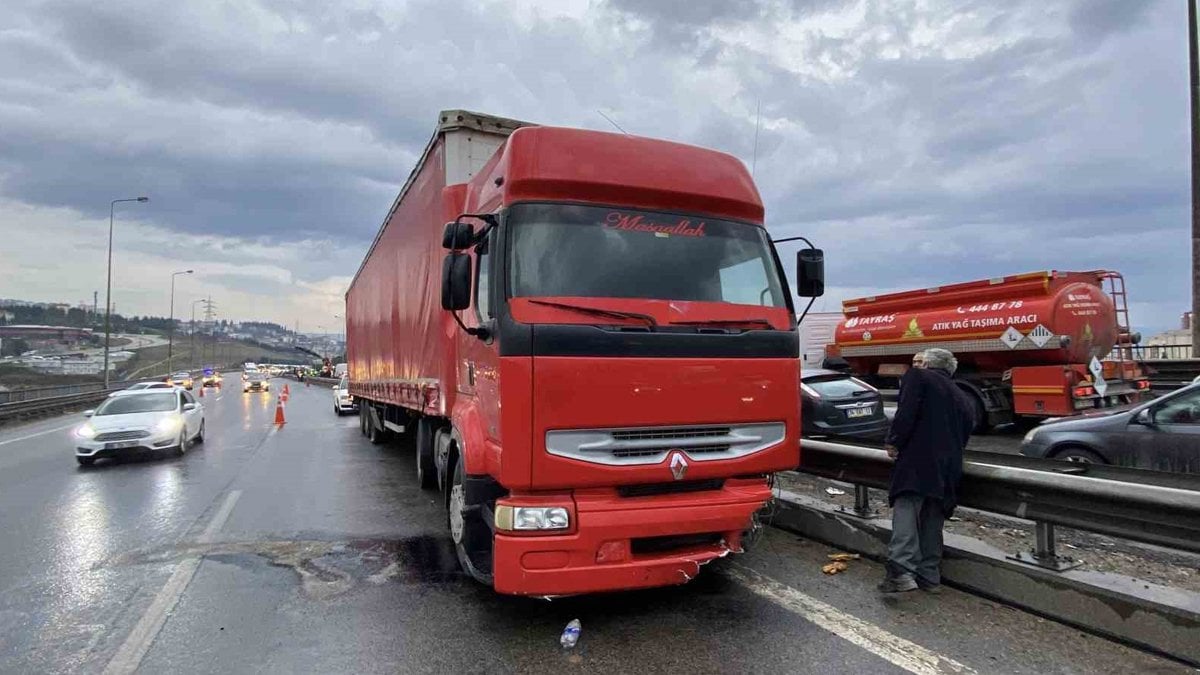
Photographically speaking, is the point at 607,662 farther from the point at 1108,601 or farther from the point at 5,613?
the point at 5,613

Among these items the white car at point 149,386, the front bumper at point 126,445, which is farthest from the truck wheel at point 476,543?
the white car at point 149,386

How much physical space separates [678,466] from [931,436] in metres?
1.84

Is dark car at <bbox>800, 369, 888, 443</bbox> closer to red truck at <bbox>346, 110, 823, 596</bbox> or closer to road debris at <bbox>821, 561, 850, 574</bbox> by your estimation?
road debris at <bbox>821, 561, 850, 574</bbox>

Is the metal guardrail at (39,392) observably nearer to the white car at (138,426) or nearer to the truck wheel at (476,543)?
the white car at (138,426)

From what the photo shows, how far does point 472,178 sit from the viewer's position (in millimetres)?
6160

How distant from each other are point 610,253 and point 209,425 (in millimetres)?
20198

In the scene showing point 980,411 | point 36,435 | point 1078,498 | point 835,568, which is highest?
point 1078,498

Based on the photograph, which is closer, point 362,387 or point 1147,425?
point 1147,425

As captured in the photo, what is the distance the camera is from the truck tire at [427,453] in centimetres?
773

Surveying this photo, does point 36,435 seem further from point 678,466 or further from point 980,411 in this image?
point 980,411

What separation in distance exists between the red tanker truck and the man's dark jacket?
30.2 ft

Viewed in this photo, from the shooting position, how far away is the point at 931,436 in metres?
4.67

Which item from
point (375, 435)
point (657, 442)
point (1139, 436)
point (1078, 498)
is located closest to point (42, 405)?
point (375, 435)

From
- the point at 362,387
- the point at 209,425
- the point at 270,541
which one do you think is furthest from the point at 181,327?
the point at 270,541
